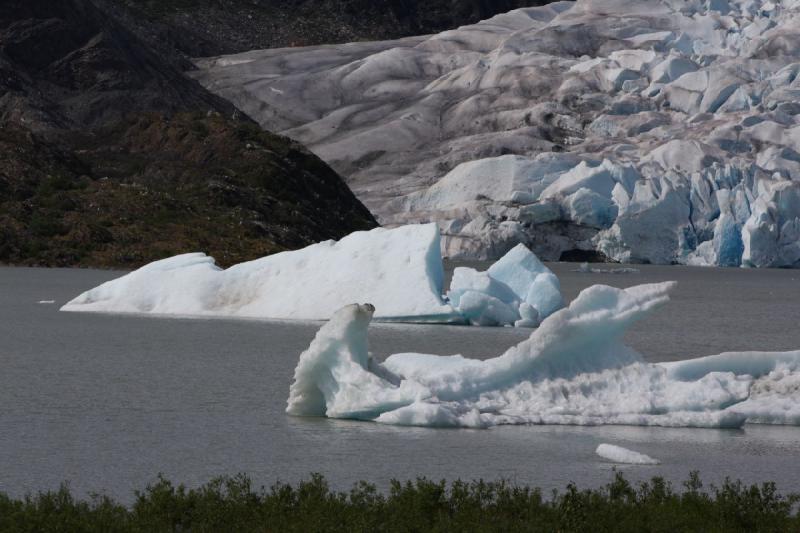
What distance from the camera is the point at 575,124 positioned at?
474 feet

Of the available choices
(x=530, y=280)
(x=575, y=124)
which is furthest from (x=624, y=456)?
(x=575, y=124)

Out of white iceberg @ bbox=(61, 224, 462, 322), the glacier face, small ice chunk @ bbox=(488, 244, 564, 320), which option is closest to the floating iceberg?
white iceberg @ bbox=(61, 224, 462, 322)

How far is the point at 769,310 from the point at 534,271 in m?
21.0

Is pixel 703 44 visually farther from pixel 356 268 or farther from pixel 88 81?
pixel 356 268

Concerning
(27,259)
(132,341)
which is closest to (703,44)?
(27,259)

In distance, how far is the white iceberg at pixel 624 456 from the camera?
1719cm

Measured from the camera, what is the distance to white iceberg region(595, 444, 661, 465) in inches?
677

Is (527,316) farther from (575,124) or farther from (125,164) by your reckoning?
(575,124)

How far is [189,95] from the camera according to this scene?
14812 centimetres

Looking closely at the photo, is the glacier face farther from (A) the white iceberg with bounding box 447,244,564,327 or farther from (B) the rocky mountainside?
(A) the white iceberg with bounding box 447,244,564,327

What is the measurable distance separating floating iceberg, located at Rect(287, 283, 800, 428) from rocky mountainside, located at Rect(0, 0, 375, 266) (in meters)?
56.0

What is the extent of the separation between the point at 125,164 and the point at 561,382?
87.2 meters

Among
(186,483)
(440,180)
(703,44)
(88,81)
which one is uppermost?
(703,44)

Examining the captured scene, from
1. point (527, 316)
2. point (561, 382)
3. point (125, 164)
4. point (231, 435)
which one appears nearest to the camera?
point (231, 435)
